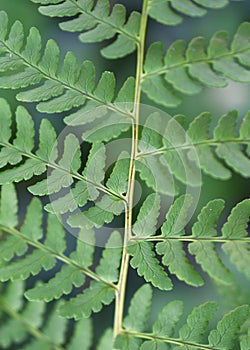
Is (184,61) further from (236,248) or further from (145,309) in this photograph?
(145,309)

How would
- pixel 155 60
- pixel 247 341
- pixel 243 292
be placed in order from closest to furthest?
pixel 247 341 → pixel 155 60 → pixel 243 292

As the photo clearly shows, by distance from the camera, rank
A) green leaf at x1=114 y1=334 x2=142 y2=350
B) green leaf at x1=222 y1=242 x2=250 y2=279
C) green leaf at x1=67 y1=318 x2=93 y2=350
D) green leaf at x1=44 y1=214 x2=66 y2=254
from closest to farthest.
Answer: green leaf at x1=222 y1=242 x2=250 y2=279, green leaf at x1=114 y1=334 x2=142 y2=350, green leaf at x1=44 y1=214 x2=66 y2=254, green leaf at x1=67 y1=318 x2=93 y2=350

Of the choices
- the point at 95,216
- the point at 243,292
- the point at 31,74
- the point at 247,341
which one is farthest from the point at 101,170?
the point at 243,292

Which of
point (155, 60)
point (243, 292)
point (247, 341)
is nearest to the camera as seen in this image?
point (247, 341)

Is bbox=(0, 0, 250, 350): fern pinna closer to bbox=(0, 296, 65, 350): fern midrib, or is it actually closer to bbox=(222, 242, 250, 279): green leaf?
bbox=(222, 242, 250, 279): green leaf

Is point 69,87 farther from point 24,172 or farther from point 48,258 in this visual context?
point 48,258

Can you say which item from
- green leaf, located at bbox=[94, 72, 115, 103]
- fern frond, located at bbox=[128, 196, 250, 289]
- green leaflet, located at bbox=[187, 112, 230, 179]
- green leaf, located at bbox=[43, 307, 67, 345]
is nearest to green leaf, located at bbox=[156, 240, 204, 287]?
fern frond, located at bbox=[128, 196, 250, 289]
